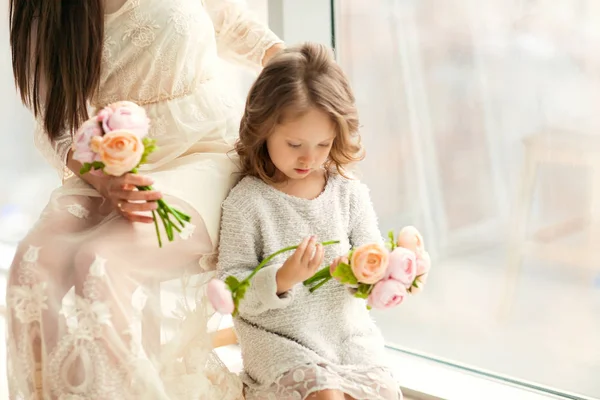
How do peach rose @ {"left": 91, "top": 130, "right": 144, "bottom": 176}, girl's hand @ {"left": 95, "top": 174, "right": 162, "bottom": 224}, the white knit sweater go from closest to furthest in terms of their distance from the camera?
peach rose @ {"left": 91, "top": 130, "right": 144, "bottom": 176}
girl's hand @ {"left": 95, "top": 174, "right": 162, "bottom": 224}
the white knit sweater

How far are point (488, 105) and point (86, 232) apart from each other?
1252 millimetres

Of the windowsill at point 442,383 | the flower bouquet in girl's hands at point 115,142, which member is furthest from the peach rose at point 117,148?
the windowsill at point 442,383

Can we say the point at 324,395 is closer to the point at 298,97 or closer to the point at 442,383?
the point at 298,97

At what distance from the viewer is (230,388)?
1.67 m

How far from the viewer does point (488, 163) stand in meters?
2.38

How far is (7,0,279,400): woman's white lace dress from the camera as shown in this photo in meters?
1.49

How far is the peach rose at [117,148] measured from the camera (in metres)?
1.39

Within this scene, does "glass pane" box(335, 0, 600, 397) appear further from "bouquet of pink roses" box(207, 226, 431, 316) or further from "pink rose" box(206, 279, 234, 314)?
"pink rose" box(206, 279, 234, 314)

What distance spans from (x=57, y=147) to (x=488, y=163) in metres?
1.27

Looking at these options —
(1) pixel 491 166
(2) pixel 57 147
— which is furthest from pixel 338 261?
(1) pixel 491 166

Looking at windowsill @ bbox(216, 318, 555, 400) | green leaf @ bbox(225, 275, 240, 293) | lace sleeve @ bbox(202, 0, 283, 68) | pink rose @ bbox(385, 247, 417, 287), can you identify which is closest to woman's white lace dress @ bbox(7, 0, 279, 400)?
lace sleeve @ bbox(202, 0, 283, 68)

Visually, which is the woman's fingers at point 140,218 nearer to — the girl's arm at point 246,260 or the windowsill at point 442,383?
the girl's arm at point 246,260

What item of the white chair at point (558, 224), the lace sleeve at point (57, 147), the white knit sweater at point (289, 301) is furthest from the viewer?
the white chair at point (558, 224)

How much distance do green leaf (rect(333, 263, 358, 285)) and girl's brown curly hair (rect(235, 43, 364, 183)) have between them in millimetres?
300
